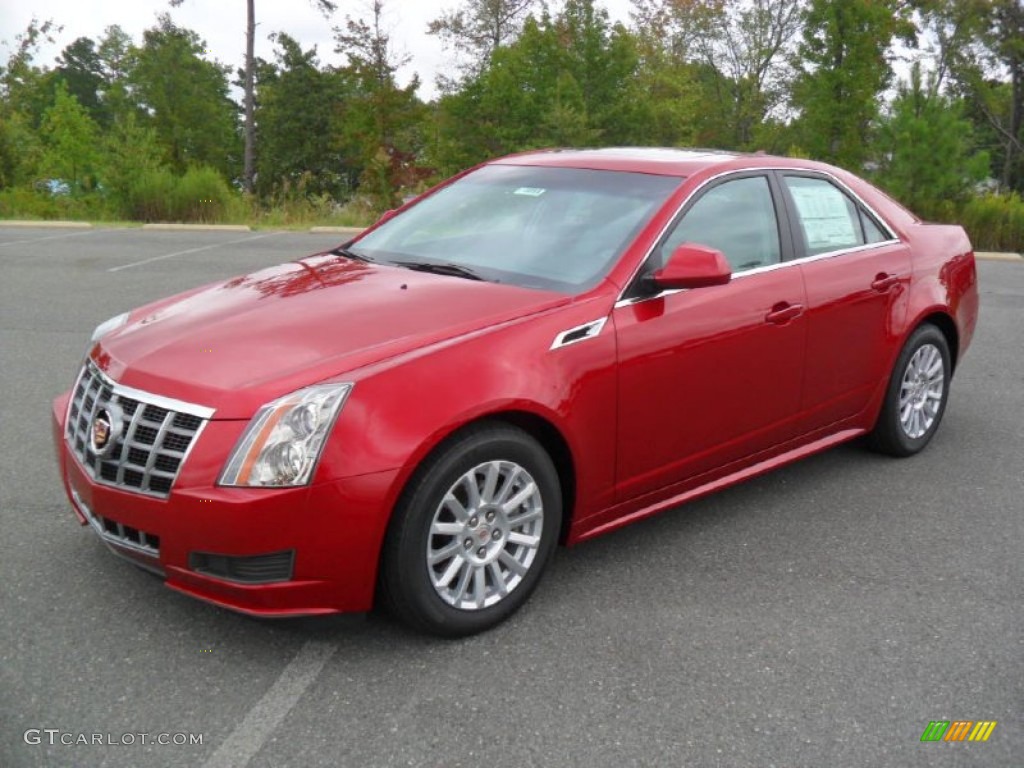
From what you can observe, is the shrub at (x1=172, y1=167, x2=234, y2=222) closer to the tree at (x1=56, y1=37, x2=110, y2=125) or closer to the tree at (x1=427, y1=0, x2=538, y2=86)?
the tree at (x1=427, y1=0, x2=538, y2=86)

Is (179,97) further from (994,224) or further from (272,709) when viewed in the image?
(272,709)

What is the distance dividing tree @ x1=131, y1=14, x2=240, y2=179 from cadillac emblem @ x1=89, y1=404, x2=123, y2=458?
198 ft

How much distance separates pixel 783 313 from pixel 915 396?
4.76ft

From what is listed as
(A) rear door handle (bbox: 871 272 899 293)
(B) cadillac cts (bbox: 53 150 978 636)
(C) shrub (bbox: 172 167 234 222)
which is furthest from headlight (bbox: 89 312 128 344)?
(C) shrub (bbox: 172 167 234 222)

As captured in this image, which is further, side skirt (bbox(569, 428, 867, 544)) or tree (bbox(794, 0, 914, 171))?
tree (bbox(794, 0, 914, 171))

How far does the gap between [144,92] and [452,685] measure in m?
64.4

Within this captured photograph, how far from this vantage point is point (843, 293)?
15.9ft

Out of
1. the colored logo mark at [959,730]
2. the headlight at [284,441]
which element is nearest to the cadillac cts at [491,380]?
the headlight at [284,441]

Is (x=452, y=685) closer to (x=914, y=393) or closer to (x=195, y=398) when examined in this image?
(x=195, y=398)

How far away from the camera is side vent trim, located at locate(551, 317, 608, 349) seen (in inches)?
146

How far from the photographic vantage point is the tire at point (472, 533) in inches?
131

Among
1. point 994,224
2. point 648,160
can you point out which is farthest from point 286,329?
point 994,224

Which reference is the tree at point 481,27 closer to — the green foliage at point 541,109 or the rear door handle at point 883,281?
the green foliage at point 541,109

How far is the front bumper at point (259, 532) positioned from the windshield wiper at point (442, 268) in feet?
3.86
